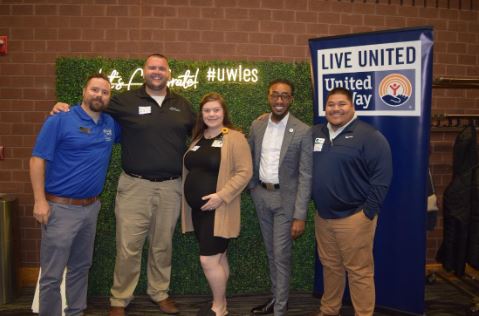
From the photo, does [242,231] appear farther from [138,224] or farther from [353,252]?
[353,252]

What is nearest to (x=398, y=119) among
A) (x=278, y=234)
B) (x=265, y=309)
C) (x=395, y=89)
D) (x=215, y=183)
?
(x=395, y=89)

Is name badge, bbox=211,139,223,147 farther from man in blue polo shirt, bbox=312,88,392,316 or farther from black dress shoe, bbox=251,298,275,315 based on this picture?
black dress shoe, bbox=251,298,275,315

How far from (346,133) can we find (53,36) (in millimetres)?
3068

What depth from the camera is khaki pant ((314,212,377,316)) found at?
2.85 m

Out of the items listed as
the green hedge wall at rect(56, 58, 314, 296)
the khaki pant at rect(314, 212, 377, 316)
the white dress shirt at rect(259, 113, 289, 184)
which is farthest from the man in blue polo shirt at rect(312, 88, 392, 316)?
the green hedge wall at rect(56, 58, 314, 296)

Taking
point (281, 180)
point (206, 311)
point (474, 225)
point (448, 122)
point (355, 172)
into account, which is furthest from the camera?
point (448, 122)

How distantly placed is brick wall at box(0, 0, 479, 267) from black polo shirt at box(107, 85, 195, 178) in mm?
1113

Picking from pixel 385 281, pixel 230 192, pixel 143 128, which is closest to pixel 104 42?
pixel 143 128

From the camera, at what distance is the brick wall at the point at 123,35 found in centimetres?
406

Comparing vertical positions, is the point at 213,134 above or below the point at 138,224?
above

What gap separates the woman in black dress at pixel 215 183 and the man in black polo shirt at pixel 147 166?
0.96ft

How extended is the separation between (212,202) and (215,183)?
0.48 ft

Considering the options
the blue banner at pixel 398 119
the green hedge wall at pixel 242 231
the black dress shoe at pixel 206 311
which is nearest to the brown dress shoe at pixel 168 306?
the black dress shoe at pixel 206 311

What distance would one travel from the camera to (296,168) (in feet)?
10.0
